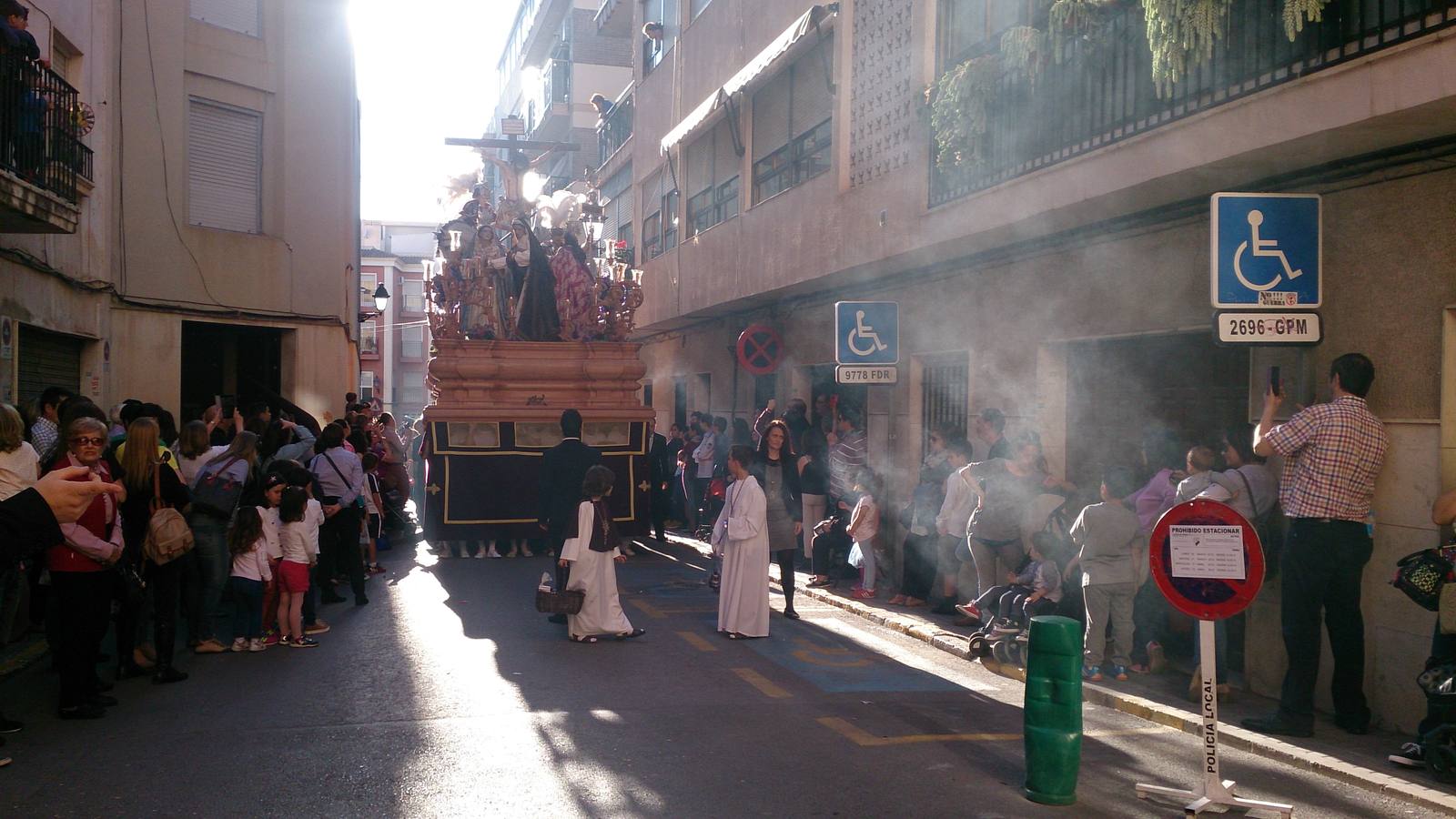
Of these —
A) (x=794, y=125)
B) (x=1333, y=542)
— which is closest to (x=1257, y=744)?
(x=1333, y=542)

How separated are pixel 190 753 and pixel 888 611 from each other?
6.86 metres

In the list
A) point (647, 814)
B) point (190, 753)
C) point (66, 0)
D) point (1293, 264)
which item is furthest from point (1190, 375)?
point (66, 0)

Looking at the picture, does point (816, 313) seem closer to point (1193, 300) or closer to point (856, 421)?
point (856, 421)

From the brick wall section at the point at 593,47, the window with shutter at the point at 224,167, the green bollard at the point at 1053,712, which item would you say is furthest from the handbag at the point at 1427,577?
the brick wall section at the point at 593,47

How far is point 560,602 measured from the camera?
9.48 meters

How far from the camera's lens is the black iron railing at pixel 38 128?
36.6 feet

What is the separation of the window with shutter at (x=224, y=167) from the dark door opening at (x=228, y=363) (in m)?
2.00

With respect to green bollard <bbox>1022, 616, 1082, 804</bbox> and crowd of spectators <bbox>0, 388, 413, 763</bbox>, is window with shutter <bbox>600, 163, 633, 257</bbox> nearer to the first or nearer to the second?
crowd of spectators <bbox>0, 388, 413, 763</bbox>

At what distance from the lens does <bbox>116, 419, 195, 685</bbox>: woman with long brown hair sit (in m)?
8.09

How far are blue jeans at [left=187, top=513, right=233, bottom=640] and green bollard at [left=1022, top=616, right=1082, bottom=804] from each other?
19.3 feet

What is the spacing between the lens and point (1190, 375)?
963 centimetres

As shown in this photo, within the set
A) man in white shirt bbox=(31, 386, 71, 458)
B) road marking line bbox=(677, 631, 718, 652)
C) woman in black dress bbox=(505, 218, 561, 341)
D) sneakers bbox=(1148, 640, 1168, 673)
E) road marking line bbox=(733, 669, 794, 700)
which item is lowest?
road marking line bbox=(677, 631, 718, 652)

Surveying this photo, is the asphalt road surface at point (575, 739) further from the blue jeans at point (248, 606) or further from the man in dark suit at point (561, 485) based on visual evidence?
the man in dark suit at point (561, 485)

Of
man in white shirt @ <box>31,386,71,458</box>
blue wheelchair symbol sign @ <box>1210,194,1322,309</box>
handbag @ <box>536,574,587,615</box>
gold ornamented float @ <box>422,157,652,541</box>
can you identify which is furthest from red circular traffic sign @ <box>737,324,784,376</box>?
blue wheelchair symbol sign @ <box>1210,194,1322,309</box>
